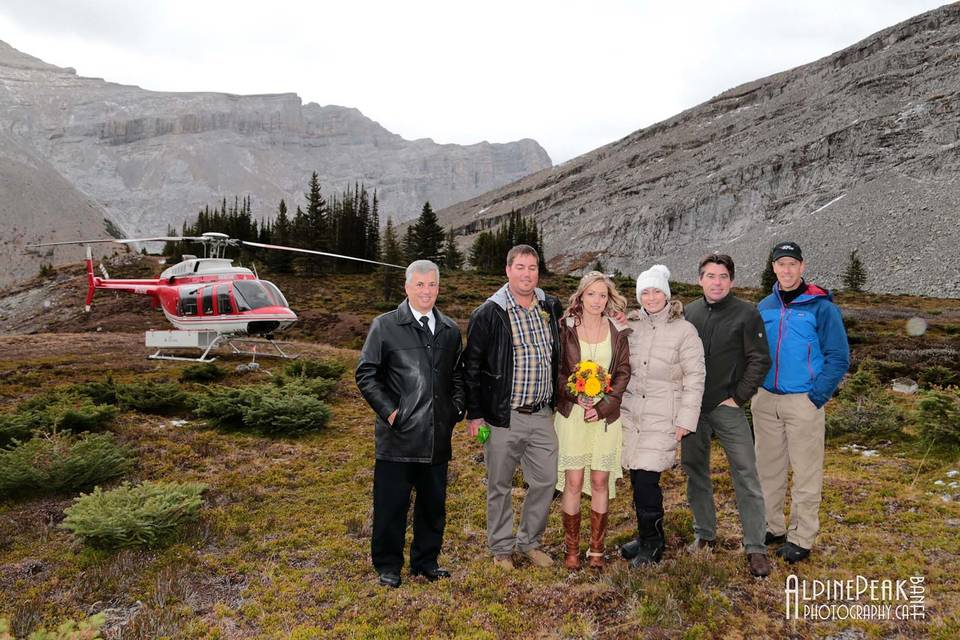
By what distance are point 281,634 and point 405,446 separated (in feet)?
5.70

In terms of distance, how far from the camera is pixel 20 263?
10144cm

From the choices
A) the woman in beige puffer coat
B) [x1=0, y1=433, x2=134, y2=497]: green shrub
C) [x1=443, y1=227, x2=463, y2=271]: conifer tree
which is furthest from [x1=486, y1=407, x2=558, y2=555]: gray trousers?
[x1=443, y1=227, x2=463, y2=271]: conifer tree

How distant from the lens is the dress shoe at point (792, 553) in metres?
5.20

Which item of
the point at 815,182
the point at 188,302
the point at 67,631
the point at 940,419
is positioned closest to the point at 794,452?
the point at 940,419

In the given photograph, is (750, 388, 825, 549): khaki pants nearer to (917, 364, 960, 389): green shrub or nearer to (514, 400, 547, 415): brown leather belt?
(514, 400, 547, 415): brown leather belt

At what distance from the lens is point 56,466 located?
6992mm

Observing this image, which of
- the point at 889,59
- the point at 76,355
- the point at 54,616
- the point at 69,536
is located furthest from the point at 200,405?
the point at 889,59

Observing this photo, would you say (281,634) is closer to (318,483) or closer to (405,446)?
(405,446)

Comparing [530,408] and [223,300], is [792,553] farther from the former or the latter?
[223,300]

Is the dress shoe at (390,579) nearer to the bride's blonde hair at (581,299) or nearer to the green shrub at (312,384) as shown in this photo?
the bride's blonde hair at (581,299)

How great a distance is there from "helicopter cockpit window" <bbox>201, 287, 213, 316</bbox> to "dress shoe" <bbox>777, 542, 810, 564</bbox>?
653 inches

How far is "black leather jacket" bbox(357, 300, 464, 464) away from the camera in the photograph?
15.7 feet

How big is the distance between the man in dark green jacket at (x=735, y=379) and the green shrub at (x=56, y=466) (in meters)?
7.84

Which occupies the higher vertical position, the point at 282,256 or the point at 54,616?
the point at 282,256
